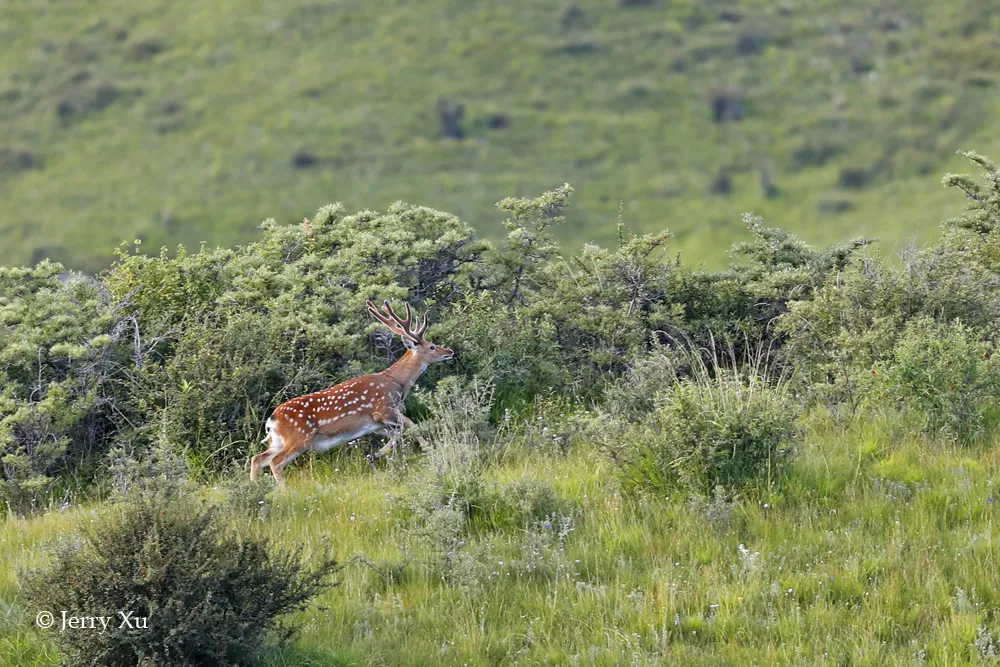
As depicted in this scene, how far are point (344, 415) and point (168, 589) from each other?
4152mm

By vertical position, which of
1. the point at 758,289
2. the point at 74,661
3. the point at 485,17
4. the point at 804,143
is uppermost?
the point at 74,661

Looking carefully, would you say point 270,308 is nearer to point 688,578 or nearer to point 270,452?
point 270,452

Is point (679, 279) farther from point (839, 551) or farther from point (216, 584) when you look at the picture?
point (216, 584)

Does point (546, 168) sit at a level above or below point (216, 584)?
below

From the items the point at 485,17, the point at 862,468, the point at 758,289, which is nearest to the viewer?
the point at 862,468

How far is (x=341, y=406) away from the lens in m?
10.4

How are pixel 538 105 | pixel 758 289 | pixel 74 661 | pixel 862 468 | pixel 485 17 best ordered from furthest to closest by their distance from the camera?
pixel 485 17, pixel 538 105, pixel 758 289, pixel 862 468, pixel 74 661

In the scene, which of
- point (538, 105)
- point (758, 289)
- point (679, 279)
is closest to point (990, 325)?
point (758, 289)

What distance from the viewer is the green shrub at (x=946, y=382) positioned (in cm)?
888

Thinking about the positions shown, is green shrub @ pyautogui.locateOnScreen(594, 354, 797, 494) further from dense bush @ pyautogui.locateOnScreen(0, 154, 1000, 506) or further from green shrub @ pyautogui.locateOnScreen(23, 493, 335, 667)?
green shrub @ pyautogui.locateOnScreen(23, 493, 335, 667)

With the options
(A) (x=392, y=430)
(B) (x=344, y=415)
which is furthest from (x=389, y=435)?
(B) (x=344, y=415)

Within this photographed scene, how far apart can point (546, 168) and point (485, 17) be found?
24.1 metres

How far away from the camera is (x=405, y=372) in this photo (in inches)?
440

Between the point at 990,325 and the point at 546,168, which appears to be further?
the point at 546,168
